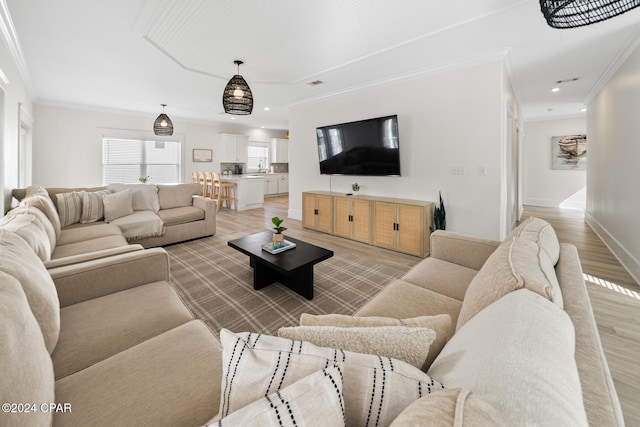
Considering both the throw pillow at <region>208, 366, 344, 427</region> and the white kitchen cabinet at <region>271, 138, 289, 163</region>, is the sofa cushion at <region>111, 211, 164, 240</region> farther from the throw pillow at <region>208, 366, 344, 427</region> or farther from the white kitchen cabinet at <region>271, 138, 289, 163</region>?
the white kitchen cabinet at <region>271, 138, 289, 163</region>

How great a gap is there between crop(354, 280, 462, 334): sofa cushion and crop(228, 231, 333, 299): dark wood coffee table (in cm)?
93

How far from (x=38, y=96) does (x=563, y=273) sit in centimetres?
815

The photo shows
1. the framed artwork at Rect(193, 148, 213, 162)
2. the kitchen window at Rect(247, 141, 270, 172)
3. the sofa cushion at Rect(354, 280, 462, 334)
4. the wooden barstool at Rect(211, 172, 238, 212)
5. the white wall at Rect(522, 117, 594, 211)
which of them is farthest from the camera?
the kitchen window at Rect(247, 141, 270, 172)

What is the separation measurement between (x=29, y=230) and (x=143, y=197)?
2.72 m

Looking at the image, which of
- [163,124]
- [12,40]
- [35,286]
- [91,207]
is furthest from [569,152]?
[12,40]

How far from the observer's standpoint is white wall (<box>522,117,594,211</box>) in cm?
705

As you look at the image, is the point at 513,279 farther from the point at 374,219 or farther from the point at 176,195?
the point at 176,195

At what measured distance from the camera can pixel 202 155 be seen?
8.21 m

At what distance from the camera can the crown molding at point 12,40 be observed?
2459mm

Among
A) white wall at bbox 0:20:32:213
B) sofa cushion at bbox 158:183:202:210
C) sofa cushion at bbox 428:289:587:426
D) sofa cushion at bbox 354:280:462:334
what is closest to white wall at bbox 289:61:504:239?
sofa cushion at bbox 354:280:462:334

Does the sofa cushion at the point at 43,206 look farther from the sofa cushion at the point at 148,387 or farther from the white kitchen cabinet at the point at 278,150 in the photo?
the white kitchen cabinet at the point at 278,150

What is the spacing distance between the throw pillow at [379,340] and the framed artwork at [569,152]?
8.81m

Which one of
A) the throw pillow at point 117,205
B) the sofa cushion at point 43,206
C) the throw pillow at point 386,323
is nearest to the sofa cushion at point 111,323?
the throw pillow at point 386,323

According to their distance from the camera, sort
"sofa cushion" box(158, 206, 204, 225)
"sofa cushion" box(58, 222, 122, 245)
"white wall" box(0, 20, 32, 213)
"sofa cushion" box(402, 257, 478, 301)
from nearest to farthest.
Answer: "sofa cushion" box(402, 257, 478, 301), "white wall" box(0, 20, 32, 213), "sofa cushion" box(58, 222, 122, 245), "sofa cushion" box(158, 206, 204, 225)
